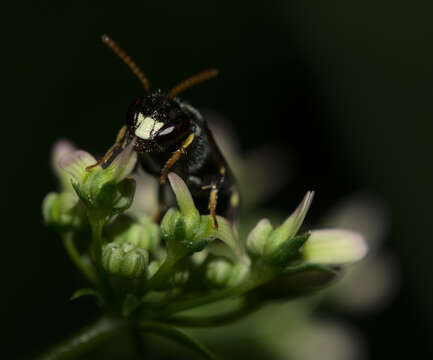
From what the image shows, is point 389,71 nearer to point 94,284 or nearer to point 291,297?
point 291,297

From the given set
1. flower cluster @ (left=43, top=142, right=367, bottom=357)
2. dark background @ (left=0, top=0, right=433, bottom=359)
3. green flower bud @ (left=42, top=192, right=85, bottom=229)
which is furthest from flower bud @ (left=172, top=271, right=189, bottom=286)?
dark background @ (left=0, top=0, right=433, bottom=359)

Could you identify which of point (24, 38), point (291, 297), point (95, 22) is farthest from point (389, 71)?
point (291, 297)

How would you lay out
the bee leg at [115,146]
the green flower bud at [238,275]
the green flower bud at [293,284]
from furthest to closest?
1. the green flower bud at [293,284]
2. the green flower bud at [238,275]
3. the bee leg at [115,146]

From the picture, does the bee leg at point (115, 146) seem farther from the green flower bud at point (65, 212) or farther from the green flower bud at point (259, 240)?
the green flower bud at point (259, 240)

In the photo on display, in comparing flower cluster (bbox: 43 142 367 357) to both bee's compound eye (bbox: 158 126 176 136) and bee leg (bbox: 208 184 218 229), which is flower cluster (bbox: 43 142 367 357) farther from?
bee's compound eye (bbox: 158 126 176 136)

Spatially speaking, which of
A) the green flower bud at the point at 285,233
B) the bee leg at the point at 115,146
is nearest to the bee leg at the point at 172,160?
the bee leg at the point at 115,146
